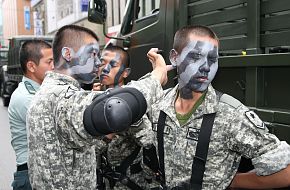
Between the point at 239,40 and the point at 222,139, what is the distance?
848 mm

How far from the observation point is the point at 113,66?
3.09m

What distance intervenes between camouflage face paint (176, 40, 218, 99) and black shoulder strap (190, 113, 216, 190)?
0.73 ft

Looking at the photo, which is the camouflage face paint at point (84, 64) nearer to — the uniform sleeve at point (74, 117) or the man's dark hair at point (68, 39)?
the man's dark hair at point (68, 39)

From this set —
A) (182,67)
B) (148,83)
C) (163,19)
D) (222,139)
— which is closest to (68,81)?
(148,83)

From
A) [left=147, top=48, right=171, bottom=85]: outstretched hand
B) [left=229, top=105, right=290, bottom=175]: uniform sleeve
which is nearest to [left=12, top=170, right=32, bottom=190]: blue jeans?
[left=147, top=48, right=171, bottom=85]: outstretched hand

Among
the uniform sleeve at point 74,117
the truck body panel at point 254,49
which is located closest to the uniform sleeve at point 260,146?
the truck body panel at point 254,49

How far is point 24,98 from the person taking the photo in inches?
110

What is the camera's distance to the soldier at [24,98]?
9.04ft

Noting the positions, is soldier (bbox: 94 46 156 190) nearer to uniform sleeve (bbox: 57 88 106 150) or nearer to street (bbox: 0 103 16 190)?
uniform sleeve (bbox: 57 88 106 150)

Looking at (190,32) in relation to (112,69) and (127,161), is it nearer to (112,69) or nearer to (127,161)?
(127,161)

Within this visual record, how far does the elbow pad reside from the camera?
1350 mm

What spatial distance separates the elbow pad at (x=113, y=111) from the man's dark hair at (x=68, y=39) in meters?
0.47

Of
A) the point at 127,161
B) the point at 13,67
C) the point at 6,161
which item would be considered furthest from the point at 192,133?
the point at 13,67

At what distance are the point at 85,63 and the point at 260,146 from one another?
0.85 metres
